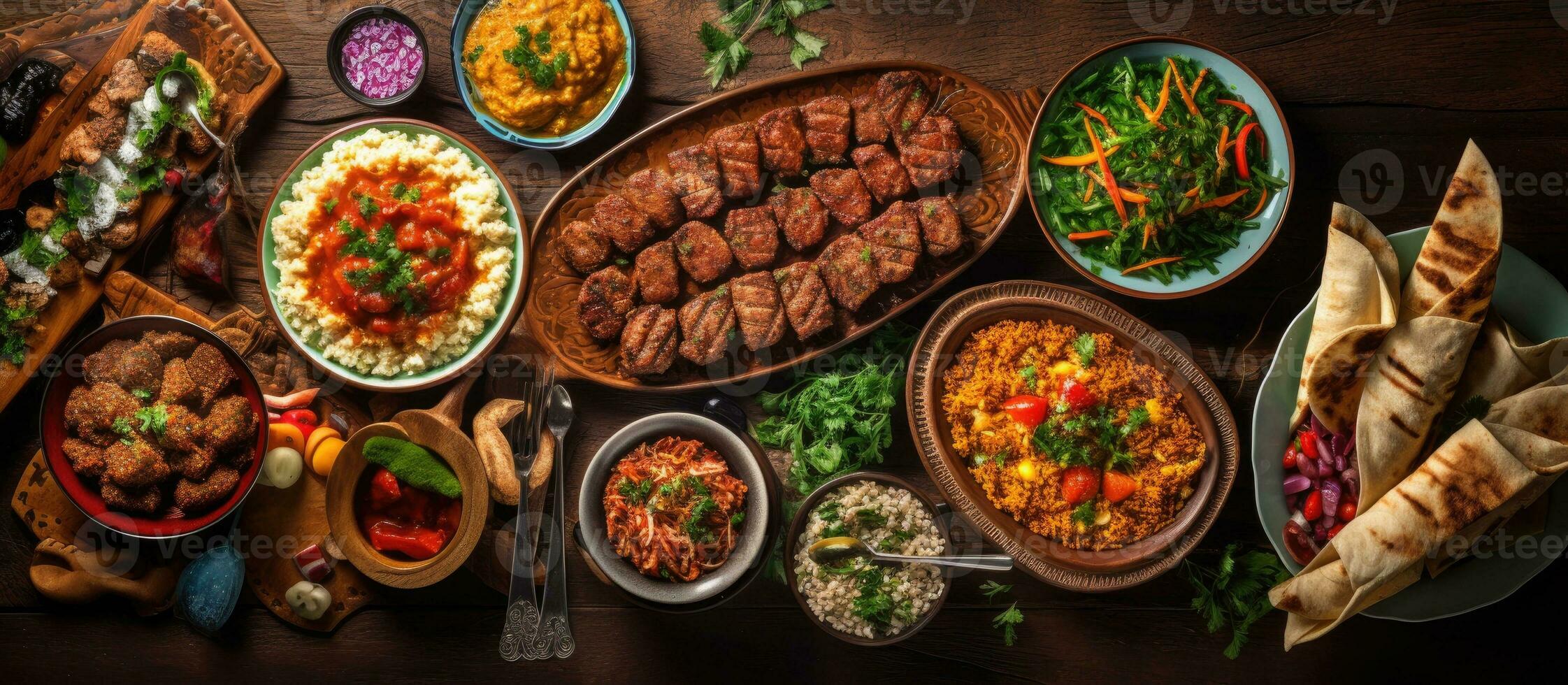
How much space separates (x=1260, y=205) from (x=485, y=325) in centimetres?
489

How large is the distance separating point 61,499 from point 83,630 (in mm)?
901

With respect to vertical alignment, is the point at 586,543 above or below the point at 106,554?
above

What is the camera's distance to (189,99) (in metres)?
5.34

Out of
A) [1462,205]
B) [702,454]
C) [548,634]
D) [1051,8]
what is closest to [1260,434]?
[1462,205]

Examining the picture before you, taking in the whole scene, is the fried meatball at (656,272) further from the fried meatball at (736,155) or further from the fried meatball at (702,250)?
the fried meatball at (736,155)

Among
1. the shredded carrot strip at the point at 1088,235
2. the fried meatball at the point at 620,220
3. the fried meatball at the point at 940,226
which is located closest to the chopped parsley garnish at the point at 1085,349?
the shredded carrot strip at the point at 1088,235

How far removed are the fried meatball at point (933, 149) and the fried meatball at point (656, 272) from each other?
5.36 ft

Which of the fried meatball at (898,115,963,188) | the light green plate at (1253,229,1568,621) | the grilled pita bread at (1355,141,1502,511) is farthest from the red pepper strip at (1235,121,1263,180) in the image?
the fried meatball at (898,115,963,188)

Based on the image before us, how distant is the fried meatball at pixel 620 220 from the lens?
529 centimetres

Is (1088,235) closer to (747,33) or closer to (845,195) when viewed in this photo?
(845,195)

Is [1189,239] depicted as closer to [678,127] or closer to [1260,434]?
[1260,434]

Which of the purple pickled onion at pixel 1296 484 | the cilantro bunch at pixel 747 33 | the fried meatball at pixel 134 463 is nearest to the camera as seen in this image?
the fried meatball at pixel 134 463

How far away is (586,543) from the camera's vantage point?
5.11m

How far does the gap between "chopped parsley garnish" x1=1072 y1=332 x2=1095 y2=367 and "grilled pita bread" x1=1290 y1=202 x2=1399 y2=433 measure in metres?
1.16
